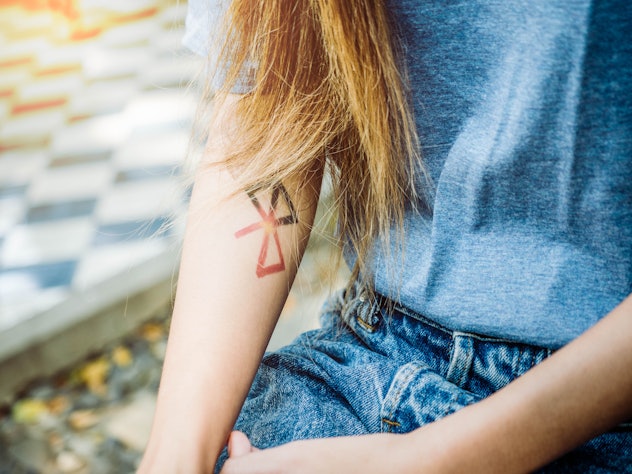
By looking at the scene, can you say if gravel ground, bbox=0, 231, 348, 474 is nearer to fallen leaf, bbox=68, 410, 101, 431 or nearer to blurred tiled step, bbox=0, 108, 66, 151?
fallen leaf, bbox=68, 410, 101, 431

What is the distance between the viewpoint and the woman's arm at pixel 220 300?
71 centimetres

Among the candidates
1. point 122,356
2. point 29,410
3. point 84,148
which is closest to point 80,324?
point 122,356

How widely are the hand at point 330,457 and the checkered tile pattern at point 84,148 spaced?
0.42 metres

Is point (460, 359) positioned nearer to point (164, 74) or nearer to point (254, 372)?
point (254, 372)

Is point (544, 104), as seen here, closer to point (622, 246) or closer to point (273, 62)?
point (622, 246)

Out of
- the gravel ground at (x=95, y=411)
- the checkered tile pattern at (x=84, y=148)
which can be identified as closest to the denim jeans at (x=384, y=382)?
the checkered tile pattern at (x=84, y=148)

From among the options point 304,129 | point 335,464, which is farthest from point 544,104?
point 335,464

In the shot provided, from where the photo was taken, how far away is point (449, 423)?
0.61 metres

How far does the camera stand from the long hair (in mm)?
704

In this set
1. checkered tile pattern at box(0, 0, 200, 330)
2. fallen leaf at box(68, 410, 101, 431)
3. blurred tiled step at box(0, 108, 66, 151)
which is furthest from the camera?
blurred tiled step at box(0, 108, 66, 151)

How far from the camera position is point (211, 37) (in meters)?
0.82

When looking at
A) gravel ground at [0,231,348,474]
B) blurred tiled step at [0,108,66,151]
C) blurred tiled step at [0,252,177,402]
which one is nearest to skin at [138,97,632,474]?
gravel ground at [0,231,348,474]

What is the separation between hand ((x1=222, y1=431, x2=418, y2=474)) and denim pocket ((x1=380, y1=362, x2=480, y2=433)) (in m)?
0.04

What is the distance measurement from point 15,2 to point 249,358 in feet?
20.7
